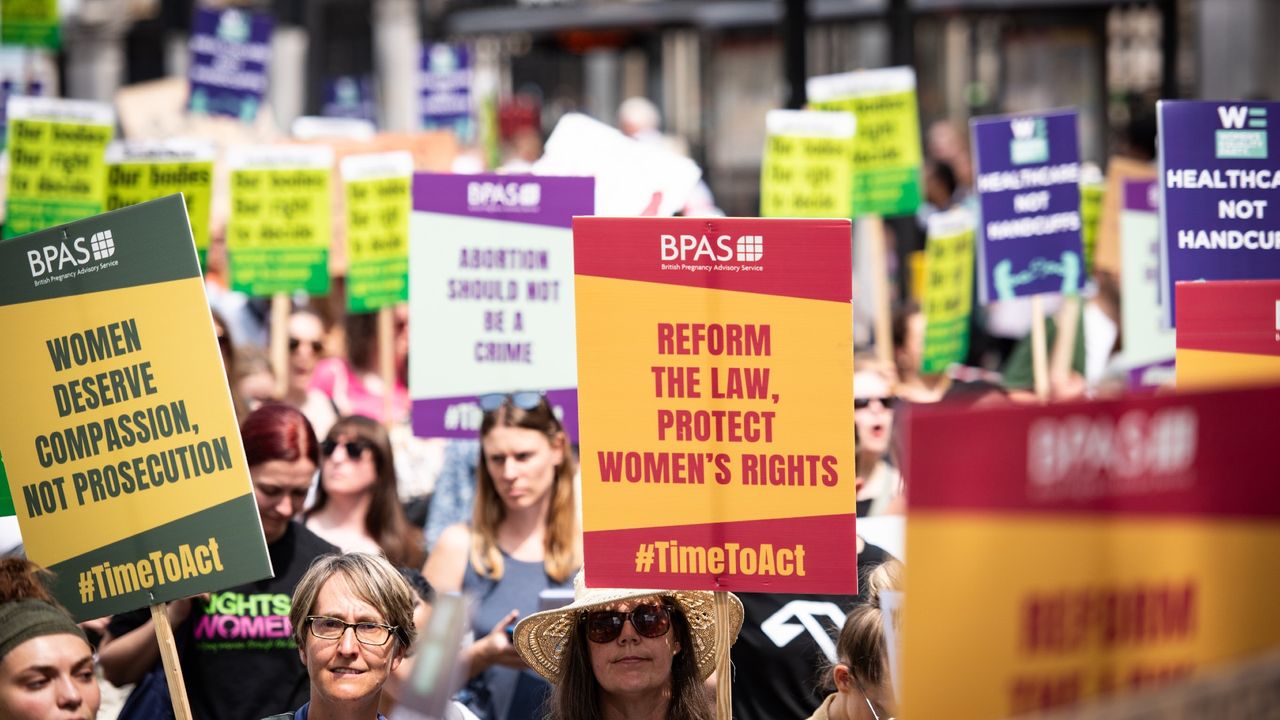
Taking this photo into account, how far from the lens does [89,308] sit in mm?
4191

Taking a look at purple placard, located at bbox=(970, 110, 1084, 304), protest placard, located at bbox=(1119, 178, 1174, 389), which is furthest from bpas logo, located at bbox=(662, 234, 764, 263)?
purple placard, located at bbox=(970, 110, 1084, 304)

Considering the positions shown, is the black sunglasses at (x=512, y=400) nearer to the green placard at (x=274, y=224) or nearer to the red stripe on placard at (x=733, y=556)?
the red stripe on placard at (x=733, y=556)

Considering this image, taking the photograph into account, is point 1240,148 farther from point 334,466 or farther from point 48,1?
point 48,1

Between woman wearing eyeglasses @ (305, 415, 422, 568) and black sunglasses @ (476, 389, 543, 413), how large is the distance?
16.7 inches

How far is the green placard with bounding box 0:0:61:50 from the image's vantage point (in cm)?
1431

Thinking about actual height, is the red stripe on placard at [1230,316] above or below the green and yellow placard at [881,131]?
below

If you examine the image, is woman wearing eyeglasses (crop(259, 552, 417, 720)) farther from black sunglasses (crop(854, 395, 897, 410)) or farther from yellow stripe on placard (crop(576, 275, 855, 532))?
black sunglasses (crop(854, 395, 897, 410))

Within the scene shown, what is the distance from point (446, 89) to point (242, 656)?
10132 millimetres

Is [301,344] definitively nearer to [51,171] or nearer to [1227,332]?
[51,171]

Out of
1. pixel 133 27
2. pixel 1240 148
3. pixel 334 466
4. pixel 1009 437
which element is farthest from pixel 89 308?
pixel 133 27

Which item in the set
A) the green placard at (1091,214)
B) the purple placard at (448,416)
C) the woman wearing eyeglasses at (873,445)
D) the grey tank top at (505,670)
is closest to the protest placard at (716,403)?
the grey tank top at (505,670)

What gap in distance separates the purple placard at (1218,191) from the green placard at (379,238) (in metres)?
4.33

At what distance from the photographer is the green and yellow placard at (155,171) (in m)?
8.23

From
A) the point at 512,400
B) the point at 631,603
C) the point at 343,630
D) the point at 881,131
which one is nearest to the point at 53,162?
the point at 512,400
